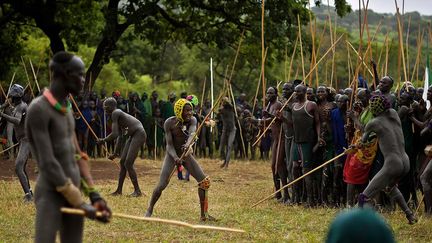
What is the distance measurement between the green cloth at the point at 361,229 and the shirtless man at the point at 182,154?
6435mm

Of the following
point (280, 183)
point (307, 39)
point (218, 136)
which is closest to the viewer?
point (280, 183)

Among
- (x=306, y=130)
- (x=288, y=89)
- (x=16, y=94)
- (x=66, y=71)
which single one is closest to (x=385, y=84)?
(x=306, y=130)

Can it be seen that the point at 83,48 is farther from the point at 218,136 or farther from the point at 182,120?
the point at 182,120

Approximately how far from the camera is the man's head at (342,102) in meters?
10.9

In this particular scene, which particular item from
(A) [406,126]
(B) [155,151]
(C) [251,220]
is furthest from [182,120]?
(B) [155,151]

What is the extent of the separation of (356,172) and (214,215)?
2.08m

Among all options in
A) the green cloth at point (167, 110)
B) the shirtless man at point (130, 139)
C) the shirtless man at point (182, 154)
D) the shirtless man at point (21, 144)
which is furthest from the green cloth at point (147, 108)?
the shirtless man at point (182, 154)

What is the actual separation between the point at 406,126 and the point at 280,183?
2.97 m

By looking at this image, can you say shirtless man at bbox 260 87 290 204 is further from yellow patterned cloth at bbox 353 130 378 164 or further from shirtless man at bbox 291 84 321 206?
yellow patterned cloth at bbox 353 130 378 164

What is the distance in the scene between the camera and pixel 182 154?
9.63m

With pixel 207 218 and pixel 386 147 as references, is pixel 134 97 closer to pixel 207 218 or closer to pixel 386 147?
pixel 207 218

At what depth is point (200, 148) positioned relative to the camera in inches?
853

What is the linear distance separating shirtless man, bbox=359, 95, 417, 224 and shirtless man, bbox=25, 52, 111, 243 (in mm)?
4488

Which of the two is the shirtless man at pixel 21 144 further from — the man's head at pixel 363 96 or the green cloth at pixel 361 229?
the green cloth at pixel 361 229
